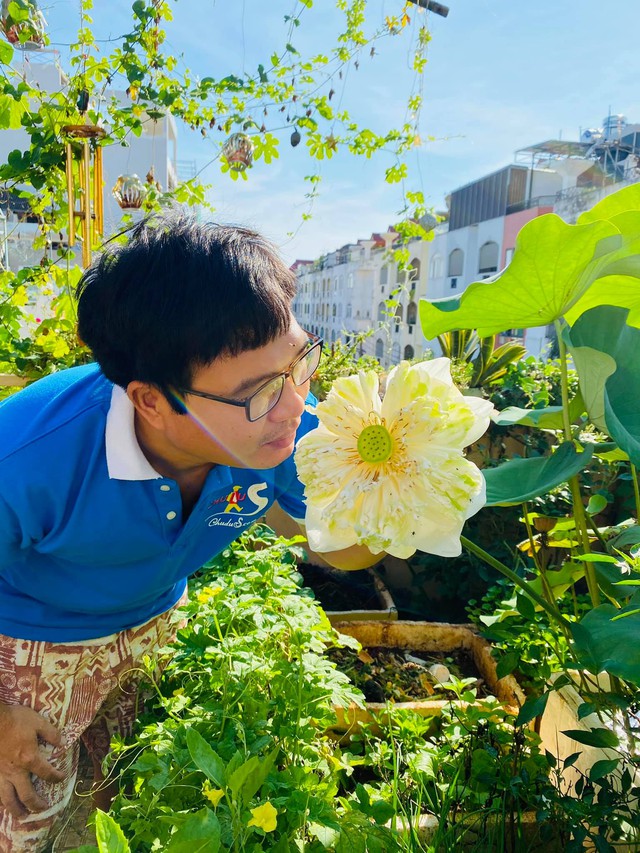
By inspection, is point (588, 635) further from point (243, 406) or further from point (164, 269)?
point (164, 269)

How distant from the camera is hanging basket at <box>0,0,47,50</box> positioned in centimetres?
187

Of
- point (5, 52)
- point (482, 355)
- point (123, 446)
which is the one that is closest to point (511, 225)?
point (482, 355)

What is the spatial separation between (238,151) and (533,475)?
2.49 metres

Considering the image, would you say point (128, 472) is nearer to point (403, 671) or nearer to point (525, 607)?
point (525, 607)

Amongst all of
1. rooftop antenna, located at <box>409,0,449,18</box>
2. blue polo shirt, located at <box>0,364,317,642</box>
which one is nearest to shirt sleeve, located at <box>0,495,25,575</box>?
blue polo shirt, located at <box>0,364,317,642</box>

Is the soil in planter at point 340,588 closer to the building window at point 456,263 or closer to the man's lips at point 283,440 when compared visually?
the man's lips at point 283,440

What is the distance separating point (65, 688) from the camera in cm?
125

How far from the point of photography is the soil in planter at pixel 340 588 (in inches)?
85.3

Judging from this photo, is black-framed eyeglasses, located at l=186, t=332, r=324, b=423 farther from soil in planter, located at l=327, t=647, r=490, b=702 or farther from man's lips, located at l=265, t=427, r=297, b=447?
soil in planter, located at l=327, t=647, r=490, b=702

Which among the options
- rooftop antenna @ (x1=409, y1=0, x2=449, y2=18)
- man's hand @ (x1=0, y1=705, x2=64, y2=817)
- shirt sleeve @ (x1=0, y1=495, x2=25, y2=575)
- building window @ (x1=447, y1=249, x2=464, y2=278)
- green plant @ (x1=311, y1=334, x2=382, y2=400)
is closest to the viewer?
shirt sleeve @ (x1=0, y1=495, x2=25, y2=575)

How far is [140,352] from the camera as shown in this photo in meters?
0.90

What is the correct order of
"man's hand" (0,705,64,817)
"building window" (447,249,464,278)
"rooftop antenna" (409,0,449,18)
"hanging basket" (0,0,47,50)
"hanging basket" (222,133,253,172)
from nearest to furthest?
"man's hand" (0,705,64,817)
"hanging basket" (0,0,47,50)
"rooftop antenna" (409,0,449,18)
"hanging basket" (222,133,253,172)
"building window" (447,249,464,278)

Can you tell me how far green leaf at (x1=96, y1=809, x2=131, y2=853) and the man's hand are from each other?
0.77 m

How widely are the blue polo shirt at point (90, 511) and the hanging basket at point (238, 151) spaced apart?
1852 mm
